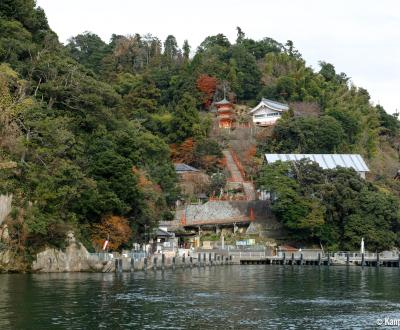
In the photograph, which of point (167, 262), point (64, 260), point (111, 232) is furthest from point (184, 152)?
point (64, 260)

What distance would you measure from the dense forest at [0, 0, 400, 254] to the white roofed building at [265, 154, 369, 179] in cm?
335

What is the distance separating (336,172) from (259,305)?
37724 millimetres

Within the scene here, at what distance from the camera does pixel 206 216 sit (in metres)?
65.8

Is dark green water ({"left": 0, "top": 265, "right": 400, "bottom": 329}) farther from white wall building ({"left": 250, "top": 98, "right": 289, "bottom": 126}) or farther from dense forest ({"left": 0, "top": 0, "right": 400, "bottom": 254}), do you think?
white wall building ({"left": 250, "top": 98, "right": 289, "bottom": 126})

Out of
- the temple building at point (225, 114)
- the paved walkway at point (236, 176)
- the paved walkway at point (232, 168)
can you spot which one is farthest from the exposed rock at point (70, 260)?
the temple building at point (225, 114)

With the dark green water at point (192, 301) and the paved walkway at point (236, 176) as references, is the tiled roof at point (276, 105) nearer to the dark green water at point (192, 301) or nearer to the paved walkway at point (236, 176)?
the paved walkway at point (236, 176)

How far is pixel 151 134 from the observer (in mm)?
69688

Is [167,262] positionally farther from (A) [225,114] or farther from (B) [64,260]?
(A) [225,114]

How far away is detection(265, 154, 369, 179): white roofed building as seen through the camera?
237 ft

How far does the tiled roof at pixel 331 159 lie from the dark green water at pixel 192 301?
29366 millimetres

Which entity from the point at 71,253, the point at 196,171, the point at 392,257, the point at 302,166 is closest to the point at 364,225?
the point at 392,257

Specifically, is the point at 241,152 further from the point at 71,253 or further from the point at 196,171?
the point at 71,253

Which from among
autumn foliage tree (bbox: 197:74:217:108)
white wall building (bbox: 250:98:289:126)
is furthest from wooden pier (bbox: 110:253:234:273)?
autumn foliage tree (bbox: 197:74:217:108)

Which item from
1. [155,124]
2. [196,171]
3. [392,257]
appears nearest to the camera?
[392,257]
